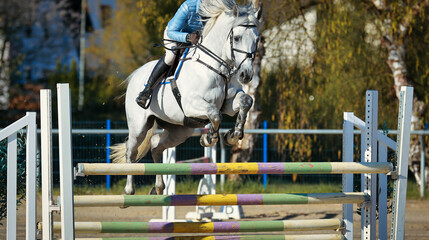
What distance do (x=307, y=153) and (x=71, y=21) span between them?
2314 cm

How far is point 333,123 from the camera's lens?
11.3m

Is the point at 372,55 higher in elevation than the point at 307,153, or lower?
higher

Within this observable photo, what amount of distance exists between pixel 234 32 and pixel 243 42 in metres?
0.15

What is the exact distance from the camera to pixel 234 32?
454 centimetres

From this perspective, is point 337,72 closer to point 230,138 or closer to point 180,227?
point 230,138

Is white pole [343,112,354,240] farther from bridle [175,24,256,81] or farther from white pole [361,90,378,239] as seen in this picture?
bridle [175,24,256,81]

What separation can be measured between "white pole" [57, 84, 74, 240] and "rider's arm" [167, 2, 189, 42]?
5.79 feet

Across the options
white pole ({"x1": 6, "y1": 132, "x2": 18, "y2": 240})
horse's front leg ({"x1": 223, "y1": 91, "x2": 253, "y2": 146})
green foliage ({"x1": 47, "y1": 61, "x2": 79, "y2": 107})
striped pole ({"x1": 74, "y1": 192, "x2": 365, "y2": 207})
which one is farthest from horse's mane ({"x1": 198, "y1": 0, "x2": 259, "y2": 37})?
green foliage ({"x1": 47, "y1": 61, "x2": 79, "y2": 107})

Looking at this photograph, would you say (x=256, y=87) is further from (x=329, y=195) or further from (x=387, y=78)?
Answer: (x=329, y=195)

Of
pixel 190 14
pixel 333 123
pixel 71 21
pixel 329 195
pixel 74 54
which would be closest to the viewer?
pixel 329 195

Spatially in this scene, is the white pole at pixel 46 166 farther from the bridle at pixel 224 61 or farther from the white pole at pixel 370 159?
the white pole at pixel 370 159

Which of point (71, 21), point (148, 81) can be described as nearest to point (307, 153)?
point (148, 81)

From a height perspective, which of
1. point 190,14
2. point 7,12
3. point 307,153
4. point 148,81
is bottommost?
point 307,153

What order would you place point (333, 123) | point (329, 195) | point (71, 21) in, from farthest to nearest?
1. point (71, 21)
2. point (333, 123)
3. point (329, 195)
